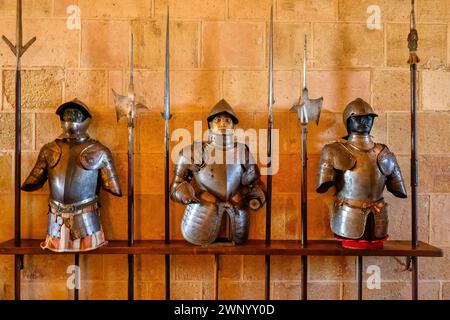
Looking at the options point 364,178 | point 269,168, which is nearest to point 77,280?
point 269,168

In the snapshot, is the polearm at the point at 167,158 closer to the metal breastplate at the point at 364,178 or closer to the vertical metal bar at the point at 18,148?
the vertical metal bar at the point at 18,148

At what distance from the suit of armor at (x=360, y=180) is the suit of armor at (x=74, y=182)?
3.46 ft

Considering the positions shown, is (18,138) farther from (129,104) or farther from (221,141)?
(221,141)

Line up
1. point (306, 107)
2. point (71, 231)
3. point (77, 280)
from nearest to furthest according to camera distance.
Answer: point (71, 231), point (306, 107), point (77, 280)

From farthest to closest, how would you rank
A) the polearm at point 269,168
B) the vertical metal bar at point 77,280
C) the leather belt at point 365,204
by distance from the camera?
the vertical metal bar at point 77,280 < the polearm at point 269,168 < the leather belt at point 365,204

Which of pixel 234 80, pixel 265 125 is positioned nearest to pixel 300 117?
pixel 265 125

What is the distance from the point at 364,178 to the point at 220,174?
67 cm

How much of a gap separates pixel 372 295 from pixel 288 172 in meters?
0.81

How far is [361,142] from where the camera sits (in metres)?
1.74

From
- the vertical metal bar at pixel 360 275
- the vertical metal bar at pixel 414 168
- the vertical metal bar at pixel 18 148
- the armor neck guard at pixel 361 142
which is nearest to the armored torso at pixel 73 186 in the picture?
the vertical metal bar at pixel 18 148

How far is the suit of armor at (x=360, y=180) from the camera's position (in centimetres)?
169

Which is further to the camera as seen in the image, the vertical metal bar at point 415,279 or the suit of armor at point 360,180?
the vertical metal bar at point 415,279

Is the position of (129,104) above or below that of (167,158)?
above
